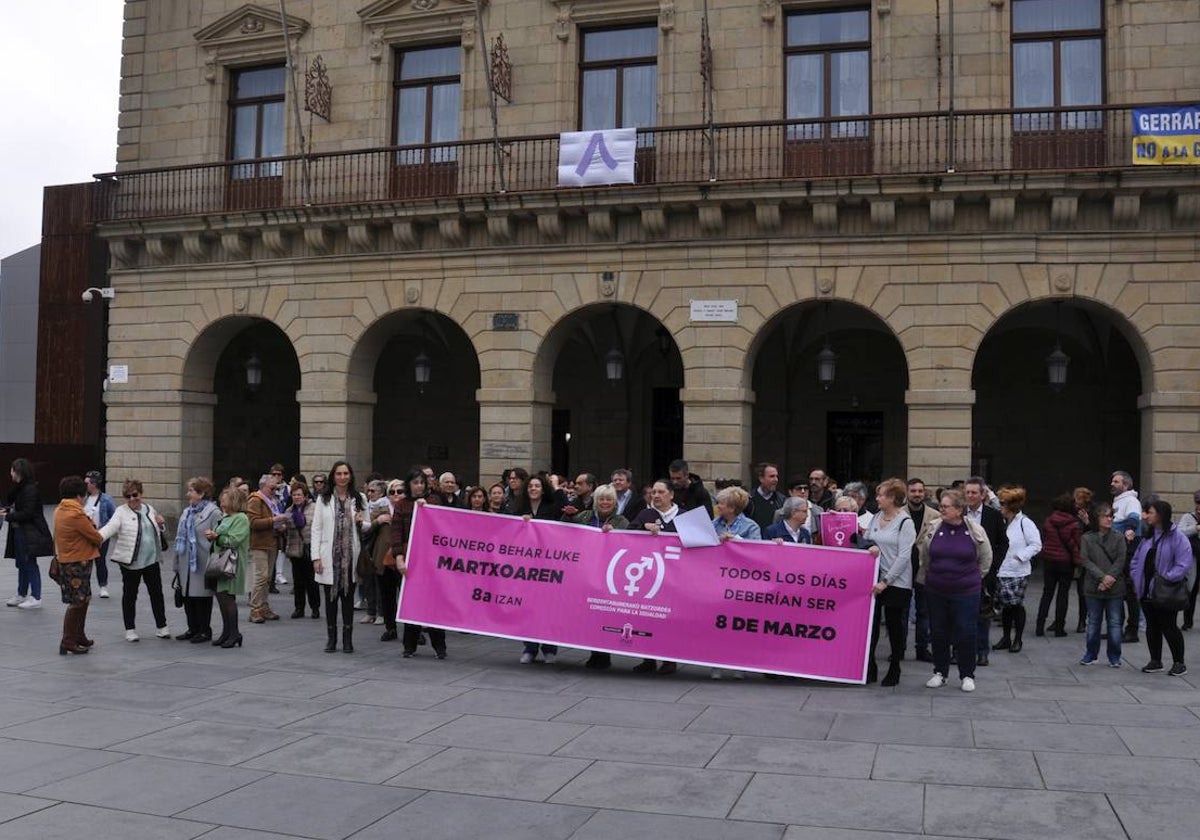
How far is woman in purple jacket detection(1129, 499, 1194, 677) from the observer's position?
1058cm

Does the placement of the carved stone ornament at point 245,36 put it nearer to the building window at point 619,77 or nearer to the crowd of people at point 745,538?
the building window at point 619,77

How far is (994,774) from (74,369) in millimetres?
29186

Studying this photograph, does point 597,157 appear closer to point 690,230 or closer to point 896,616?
point 690,230

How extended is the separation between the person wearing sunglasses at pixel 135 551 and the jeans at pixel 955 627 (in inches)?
322

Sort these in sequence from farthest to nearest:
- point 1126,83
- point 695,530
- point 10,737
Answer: point 1126,83, point 695,530, point 10,737

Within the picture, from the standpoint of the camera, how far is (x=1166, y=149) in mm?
17031

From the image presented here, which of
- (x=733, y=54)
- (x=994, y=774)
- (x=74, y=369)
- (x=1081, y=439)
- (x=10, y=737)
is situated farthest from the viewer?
(x=74, y=369)

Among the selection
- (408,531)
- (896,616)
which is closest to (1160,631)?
(896,616)

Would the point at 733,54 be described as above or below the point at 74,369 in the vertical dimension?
above

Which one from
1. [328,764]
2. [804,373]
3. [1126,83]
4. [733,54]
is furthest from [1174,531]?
[804,373]

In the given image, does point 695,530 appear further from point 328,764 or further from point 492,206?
point 492,206

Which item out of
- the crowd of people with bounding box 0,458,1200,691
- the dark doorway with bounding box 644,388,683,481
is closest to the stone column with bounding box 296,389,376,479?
the dark doorway with bounding box 644,388,683,481

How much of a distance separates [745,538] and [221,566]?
553 centimetres

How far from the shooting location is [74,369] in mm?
30250
